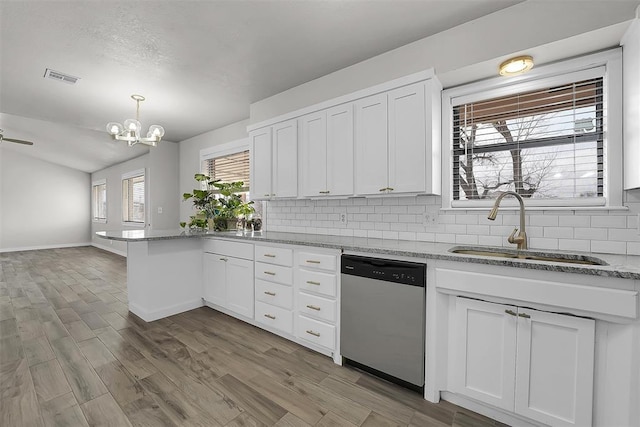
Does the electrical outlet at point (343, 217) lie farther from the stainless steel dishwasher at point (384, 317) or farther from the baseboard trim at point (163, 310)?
the baseboard trim at point (163, 310)

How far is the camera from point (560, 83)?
6.37 ft

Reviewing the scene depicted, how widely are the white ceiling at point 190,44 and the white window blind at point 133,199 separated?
2.96m

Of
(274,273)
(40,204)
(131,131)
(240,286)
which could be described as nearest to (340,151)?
(274,273)

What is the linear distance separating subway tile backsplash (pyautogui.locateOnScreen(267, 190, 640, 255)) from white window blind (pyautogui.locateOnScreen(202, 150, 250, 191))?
1.37m

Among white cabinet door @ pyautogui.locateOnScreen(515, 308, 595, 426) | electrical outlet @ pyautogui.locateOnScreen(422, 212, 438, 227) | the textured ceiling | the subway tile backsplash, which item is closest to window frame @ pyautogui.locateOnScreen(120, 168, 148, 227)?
the textured ceiling

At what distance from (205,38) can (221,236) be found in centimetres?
188

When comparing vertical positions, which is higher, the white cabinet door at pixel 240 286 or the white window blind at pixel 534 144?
the white window blind at pixel 534 144

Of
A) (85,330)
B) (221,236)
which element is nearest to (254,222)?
(221,236)

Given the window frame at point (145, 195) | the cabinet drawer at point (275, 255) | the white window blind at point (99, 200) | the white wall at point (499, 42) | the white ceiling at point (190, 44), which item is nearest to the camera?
the white wall at point (499, 42)

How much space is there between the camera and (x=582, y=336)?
4.33 feet

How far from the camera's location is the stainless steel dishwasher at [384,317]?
5.73 feet

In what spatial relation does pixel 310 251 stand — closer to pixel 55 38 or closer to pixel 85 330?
pixel 85 330

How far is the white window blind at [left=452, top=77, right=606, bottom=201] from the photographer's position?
188 cm

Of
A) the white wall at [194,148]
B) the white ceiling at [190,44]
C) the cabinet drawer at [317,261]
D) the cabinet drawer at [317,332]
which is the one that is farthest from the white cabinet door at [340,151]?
the white wall at [194,148]
